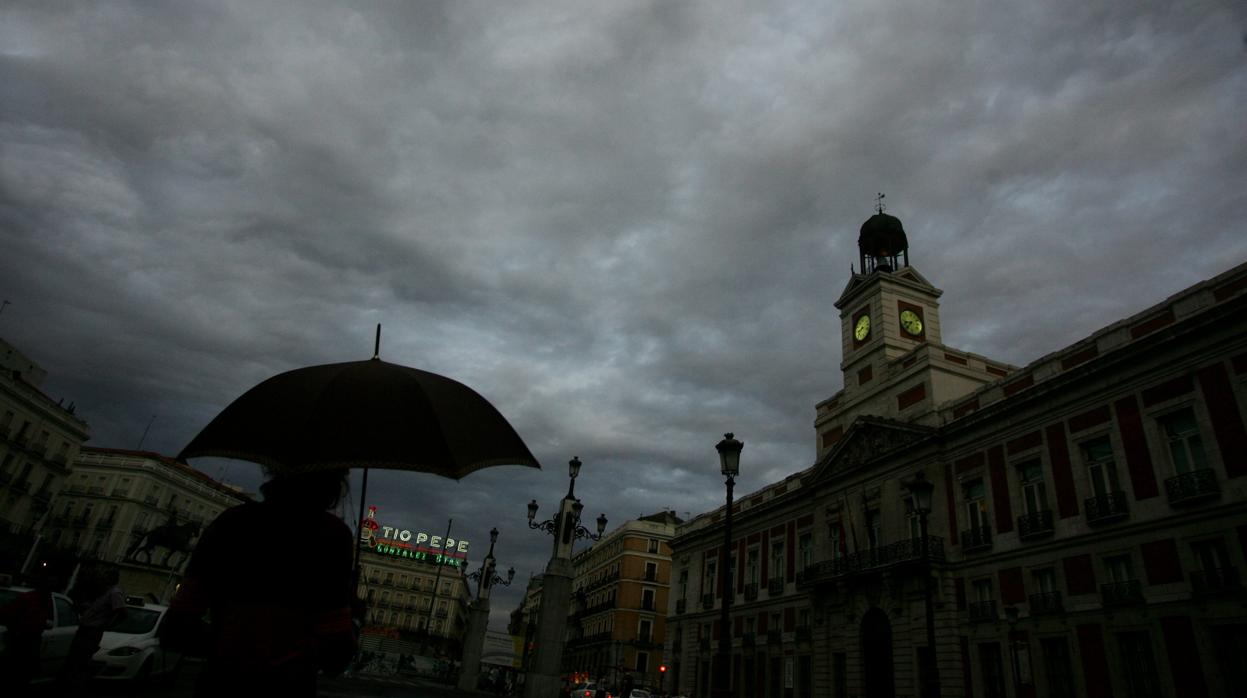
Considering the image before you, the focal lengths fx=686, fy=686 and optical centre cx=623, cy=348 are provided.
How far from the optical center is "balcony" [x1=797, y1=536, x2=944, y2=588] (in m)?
26.8

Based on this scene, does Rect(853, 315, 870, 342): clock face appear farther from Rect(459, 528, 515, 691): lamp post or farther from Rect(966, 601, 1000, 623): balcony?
Rect(459, 528, 515, 691): lamp post

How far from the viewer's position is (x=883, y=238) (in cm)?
3956

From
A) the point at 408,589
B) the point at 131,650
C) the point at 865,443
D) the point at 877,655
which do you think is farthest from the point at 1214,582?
the point at 408,589

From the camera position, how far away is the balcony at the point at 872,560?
1056 inches

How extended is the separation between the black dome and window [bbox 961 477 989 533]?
16714mm

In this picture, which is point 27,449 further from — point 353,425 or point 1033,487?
point 1033,487

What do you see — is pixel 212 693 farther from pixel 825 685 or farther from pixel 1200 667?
pixel 825 685

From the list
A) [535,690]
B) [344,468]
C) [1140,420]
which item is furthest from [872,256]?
[344,468]

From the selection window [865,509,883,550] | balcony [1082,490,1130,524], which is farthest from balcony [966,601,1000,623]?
window [865,509,883,550]

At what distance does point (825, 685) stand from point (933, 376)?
48.7 ft

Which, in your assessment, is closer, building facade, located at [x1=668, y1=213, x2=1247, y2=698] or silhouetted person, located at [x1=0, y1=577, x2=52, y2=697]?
silhouetted person, located at [x1=0, y1=577, x2=52, y2=697]

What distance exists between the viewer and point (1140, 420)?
20625 millimetres

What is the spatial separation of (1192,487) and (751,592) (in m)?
24.6

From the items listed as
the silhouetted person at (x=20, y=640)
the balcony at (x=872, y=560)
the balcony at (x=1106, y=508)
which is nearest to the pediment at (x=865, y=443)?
the balcony at (x=872, y=560)
